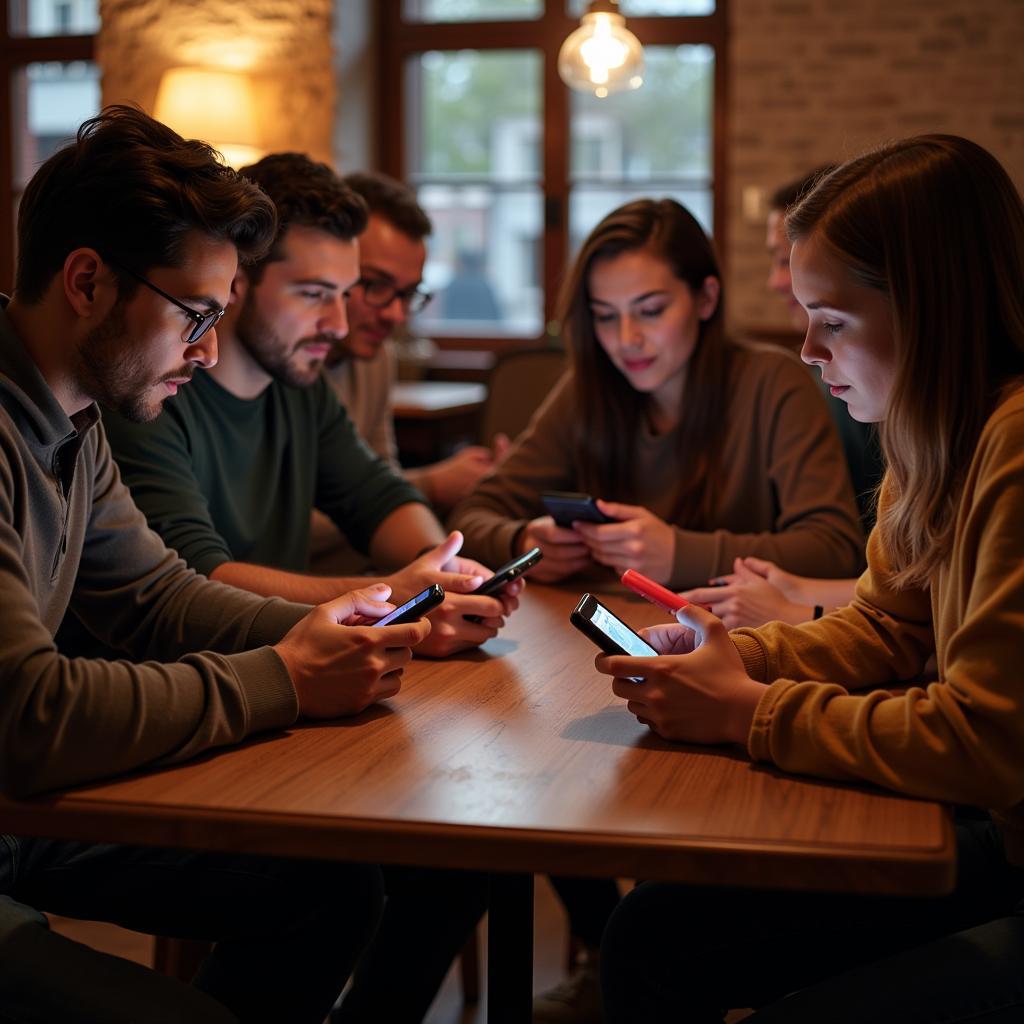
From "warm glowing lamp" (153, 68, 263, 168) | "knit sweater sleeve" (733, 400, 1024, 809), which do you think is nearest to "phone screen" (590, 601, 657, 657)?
"knit sweater sleeve" (733, 400, 1024, 809)

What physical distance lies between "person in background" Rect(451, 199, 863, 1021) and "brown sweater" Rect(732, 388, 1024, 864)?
2.75 ft

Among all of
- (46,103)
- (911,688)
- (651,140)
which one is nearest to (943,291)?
(911,688)

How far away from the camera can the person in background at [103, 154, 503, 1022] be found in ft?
5.79

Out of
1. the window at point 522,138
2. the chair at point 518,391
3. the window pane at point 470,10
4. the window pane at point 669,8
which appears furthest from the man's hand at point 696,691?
the window pane at point 470,10

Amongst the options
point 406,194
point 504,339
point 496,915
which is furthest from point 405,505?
point 504,339

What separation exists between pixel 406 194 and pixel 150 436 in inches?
43.0

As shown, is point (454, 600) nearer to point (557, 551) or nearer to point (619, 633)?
point (619, 633)

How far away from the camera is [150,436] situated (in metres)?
1.85

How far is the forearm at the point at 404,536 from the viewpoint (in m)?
2.23

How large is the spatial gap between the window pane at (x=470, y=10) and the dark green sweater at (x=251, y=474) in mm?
4348

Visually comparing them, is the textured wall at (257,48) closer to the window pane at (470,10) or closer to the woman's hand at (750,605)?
the window pane at (470,10)

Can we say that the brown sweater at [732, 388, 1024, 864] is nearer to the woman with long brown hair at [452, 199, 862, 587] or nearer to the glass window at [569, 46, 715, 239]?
the woman with long brown hair at [452, 199, 862, 587]

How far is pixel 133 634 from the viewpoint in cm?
154

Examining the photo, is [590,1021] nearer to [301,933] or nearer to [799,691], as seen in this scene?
[301,933]
